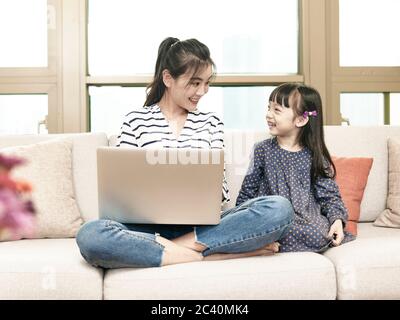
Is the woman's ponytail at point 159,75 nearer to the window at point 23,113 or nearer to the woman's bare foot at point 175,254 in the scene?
the woman's bare foot at point 175,254

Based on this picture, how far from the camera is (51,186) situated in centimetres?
175

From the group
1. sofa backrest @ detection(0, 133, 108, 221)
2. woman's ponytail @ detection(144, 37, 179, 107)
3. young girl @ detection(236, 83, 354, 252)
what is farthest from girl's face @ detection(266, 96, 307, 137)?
sofa backrest @ detection(0, 133, 108, 221)

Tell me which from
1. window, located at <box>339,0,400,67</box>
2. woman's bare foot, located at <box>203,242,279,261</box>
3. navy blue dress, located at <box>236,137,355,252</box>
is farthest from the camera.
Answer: window, located at <box>339,0,400,67</box>

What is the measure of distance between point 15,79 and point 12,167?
2.50 meters

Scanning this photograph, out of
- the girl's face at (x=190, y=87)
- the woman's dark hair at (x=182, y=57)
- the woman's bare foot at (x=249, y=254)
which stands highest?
the woman's dark hair at (x=182, y=57)

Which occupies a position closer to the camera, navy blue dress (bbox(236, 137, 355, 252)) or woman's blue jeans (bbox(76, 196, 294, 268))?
woman's blue jeans (bbox(76, 196, 294, 268))

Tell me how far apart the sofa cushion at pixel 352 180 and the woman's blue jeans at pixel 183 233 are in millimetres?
457

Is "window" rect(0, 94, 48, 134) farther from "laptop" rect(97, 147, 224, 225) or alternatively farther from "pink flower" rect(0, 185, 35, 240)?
"pink flower" rect(0, 185, 35, 240)

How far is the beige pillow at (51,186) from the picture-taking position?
1.71 metres

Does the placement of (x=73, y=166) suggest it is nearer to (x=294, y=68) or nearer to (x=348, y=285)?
(x=348, y=285)

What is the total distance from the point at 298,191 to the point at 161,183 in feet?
2.09

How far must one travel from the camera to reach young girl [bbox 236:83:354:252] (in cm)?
169

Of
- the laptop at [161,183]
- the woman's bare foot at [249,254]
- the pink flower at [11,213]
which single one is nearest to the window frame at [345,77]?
the woman's bare foot at [249,254]

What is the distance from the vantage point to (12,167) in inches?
6.2
